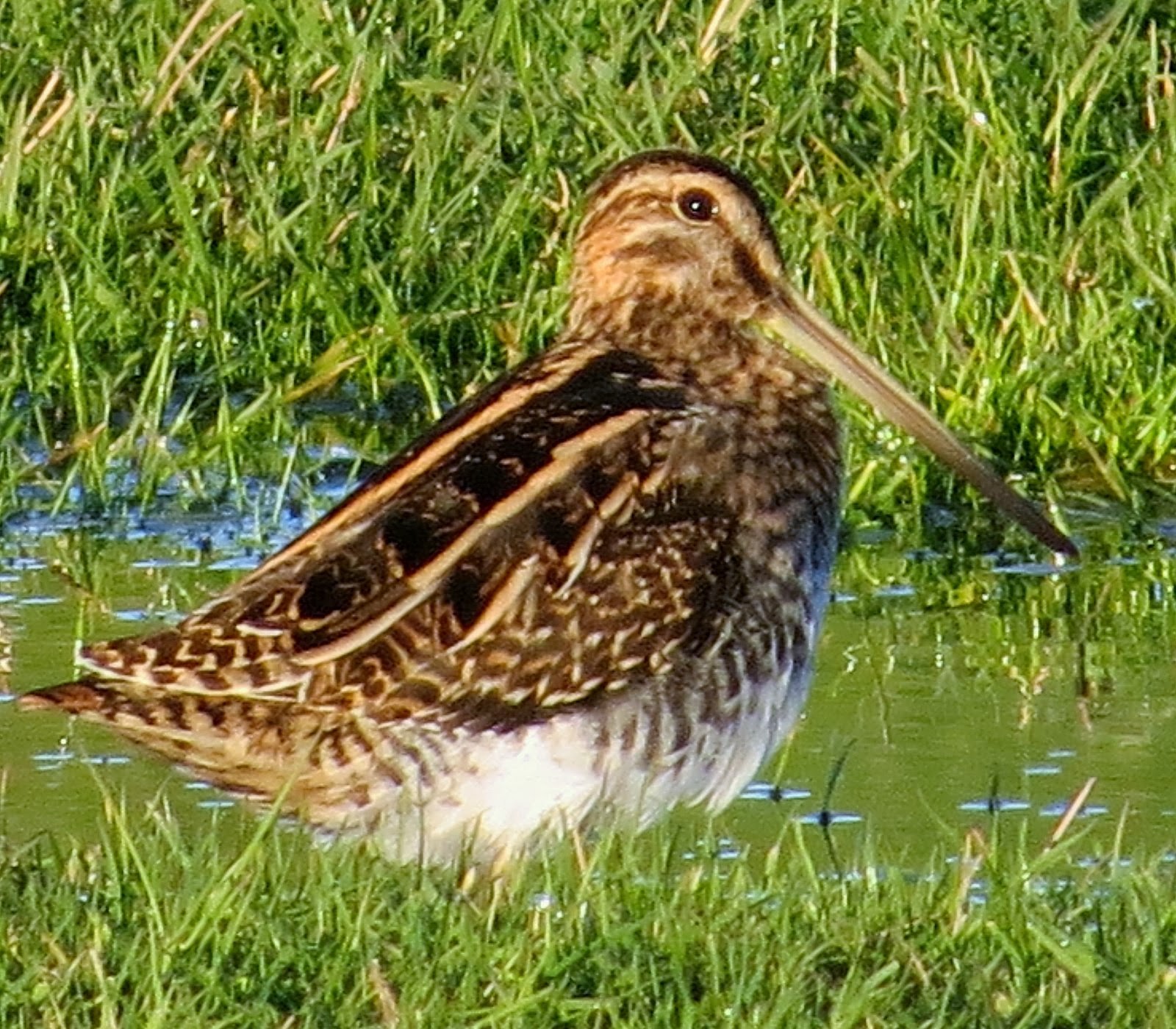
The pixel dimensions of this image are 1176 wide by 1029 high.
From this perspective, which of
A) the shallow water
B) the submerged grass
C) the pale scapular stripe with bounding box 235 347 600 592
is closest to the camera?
the submerged grass

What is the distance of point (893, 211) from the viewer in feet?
25.8

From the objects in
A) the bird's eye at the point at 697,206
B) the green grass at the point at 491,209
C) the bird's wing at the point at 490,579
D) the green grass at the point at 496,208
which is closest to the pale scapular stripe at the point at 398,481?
the bird's wing at the point at 490,579

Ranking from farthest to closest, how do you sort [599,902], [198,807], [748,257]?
1. [748,257]
2. [198,807]
3. [599,902]

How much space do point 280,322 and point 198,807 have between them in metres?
2.29

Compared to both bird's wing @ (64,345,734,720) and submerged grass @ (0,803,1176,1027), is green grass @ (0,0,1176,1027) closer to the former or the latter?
bird's wing @ (64,345,734,720)

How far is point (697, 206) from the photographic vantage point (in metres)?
6.36

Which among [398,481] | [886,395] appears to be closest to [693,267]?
[886,395]

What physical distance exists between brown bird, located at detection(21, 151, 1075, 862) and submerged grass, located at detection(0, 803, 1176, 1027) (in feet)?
0.89

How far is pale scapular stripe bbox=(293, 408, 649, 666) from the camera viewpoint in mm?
5199

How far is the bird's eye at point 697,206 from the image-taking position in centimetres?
636

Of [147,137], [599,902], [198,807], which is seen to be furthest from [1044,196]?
[599,902]

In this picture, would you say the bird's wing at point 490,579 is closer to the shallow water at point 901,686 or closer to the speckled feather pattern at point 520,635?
the speckled feather pattern at point 520,635

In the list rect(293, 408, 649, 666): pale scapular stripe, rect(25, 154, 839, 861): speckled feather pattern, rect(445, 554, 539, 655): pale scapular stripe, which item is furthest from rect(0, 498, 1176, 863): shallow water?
rect(445, 554, 539, 655): pale scapular stripe

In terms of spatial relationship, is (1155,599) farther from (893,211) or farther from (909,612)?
(893,211)
